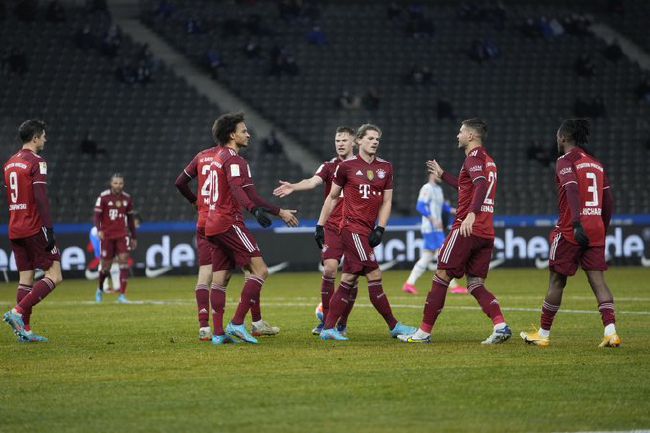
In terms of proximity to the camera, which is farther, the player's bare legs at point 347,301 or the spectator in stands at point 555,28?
the spectator in stands at point 555,28

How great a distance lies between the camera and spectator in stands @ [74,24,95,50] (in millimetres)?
36469

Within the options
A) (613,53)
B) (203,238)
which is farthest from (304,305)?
(613,53)

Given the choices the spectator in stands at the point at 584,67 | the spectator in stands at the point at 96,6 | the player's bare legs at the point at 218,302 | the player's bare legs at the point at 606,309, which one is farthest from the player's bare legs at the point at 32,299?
the spectator in stands at the point at 584,67

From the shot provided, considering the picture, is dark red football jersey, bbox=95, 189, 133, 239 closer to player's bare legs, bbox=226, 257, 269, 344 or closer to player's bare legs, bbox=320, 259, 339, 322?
player's bare legs, bbox=320, 259, 339, 322

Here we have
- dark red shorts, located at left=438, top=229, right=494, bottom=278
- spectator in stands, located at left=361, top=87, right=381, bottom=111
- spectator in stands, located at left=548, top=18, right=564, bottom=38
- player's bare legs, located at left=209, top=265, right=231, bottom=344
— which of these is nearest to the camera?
dark red shorts, located at left=438, top=229, right=494, bottom=278

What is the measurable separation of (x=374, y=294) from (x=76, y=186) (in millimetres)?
20833

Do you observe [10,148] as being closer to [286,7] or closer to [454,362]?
[286,7]

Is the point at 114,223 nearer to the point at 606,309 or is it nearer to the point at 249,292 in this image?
the point at 249,292

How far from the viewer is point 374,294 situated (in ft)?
40.3

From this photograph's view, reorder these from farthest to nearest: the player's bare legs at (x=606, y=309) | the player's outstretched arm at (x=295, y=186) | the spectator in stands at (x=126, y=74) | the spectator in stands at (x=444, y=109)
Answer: the spectator in stands at (x=444, y=109) → the spectator in stands at (x=126, y=74) → the player's outstretched arm at (x=295, y=186) → the player's bare legs at (x=606, y=309)

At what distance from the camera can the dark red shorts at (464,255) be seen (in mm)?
11492

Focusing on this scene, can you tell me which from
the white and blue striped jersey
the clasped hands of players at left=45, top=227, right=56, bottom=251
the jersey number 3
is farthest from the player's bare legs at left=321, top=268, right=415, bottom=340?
the white and blue striped jersey

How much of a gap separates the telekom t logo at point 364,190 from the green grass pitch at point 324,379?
5.29ft

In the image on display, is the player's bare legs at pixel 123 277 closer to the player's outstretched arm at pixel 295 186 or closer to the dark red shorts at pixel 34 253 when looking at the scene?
the dark red shorts at pixel 34 253
